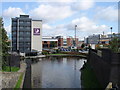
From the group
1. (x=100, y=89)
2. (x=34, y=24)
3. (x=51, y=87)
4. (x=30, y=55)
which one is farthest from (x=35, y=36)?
(x=100, y=89)

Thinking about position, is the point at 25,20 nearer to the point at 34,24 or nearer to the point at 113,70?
the point at 34,24

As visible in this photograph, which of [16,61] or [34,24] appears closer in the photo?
[16,61]

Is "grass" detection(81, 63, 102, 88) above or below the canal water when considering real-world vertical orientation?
above

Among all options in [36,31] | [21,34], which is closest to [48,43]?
[36,31]

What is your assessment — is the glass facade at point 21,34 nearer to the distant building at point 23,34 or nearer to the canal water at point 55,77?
the distant building at point 23,34

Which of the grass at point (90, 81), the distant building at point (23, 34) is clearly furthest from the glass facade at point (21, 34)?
the grass at point (90, 81)

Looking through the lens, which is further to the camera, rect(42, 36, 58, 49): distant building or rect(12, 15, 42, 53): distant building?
rect(42, 36, 58, 49): distant building

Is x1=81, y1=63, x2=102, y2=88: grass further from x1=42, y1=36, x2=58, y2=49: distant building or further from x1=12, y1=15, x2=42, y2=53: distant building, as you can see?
x1=42, y1=36, x2=58, y2=49: distant building

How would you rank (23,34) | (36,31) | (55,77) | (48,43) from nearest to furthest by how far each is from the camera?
(55,77) → (23,34) → (36,31) → (48,43)

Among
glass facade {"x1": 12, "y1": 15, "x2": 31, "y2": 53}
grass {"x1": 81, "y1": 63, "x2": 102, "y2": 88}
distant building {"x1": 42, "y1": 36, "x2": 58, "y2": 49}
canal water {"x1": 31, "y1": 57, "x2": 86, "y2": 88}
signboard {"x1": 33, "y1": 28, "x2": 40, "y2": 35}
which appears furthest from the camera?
distant building {"x1": 42, "y1": 36, "x2": 58, "y2": 49}

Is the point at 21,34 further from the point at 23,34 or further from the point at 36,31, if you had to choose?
the point at 36,31

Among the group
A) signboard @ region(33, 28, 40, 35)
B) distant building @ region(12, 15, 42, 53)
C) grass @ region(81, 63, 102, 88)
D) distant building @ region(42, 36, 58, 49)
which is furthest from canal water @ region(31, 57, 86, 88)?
distant building @ region(42, 36, 58, 49)

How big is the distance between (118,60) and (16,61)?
22.2 meters

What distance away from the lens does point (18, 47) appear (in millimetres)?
73125
